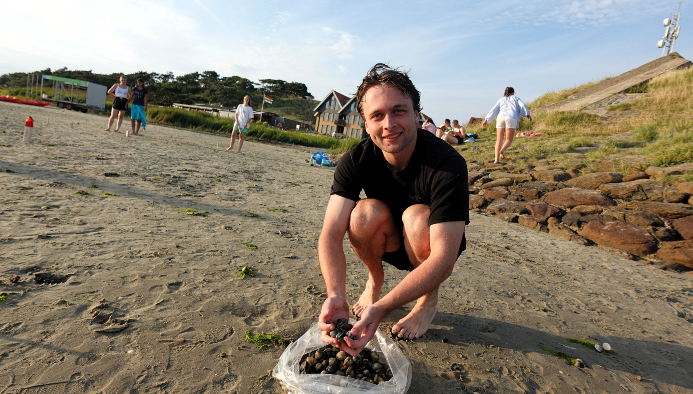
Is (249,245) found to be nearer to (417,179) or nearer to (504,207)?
(417,179)

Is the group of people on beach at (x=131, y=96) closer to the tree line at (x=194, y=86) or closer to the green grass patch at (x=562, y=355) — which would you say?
the green grass patch at (x=562, y=355)

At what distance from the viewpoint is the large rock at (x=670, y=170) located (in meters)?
6.18

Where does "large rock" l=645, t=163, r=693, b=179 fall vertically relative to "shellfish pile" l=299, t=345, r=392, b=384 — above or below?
above

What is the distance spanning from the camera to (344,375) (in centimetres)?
163

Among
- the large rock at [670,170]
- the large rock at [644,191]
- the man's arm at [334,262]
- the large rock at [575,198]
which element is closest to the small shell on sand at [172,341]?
the man's arm at [334,262]

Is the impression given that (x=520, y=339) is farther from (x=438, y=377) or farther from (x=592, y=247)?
(x=592, y=247)

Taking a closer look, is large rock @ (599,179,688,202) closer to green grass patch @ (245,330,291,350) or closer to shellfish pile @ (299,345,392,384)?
shellfish pile @ (299,345,392,384)

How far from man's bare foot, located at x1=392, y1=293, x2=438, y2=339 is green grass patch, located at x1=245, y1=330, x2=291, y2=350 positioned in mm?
650

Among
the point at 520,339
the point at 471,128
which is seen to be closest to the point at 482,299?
the point at 520,339

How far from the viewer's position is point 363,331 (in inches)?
62.4

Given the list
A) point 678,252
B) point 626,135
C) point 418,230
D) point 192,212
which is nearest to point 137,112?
point 192,212

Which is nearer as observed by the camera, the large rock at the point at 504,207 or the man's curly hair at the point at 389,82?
the man's curly hair at the point at 389,82

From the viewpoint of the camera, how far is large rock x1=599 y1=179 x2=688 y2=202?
18.1ft

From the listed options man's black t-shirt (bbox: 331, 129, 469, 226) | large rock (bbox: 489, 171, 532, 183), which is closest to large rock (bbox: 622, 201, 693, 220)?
large rock (bbox: 489, 171, 532, 183)
